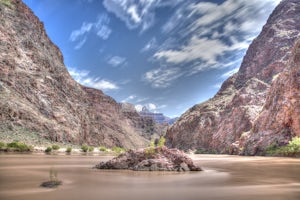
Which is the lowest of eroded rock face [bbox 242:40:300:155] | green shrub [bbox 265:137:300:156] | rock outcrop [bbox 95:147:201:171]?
rock outcrop [bbox 95:147:201:171]

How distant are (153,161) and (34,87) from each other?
3450 inches

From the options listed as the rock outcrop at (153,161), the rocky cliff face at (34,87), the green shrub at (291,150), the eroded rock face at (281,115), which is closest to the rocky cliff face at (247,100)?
the eroded rock face at (281,115)

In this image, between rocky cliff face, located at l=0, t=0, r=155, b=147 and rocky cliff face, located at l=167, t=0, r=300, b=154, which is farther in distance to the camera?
rocky cliff face, located at l=167, t=0, r=300, b=154

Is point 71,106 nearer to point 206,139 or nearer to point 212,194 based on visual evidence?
point 206,139

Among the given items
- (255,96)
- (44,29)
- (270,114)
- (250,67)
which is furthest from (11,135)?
(250,67)

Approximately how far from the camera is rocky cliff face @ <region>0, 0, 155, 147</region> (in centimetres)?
8300

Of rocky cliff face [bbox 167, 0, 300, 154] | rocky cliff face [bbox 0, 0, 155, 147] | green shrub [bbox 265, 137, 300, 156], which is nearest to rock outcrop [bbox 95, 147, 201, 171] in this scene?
green shrub [bbox 265, 137, 300, 156]

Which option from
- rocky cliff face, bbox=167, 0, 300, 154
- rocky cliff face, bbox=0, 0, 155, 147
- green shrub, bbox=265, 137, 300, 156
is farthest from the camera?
rocky cliff face, bbox=167, 0, 300, 154

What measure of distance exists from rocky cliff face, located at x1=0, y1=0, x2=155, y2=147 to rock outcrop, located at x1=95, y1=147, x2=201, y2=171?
62981mm

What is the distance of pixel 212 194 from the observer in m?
7.89

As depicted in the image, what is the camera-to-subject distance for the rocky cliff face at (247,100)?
10817 cm

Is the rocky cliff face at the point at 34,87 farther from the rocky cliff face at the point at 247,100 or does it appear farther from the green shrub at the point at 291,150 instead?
the green shrub at the point at 291,150

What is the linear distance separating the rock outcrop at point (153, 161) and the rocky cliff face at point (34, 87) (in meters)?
63.0

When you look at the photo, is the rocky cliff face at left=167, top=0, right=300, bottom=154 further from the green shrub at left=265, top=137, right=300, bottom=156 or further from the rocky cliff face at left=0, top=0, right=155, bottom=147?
the rocky cliff face at left=0, top=0, right=155, bottom=147
